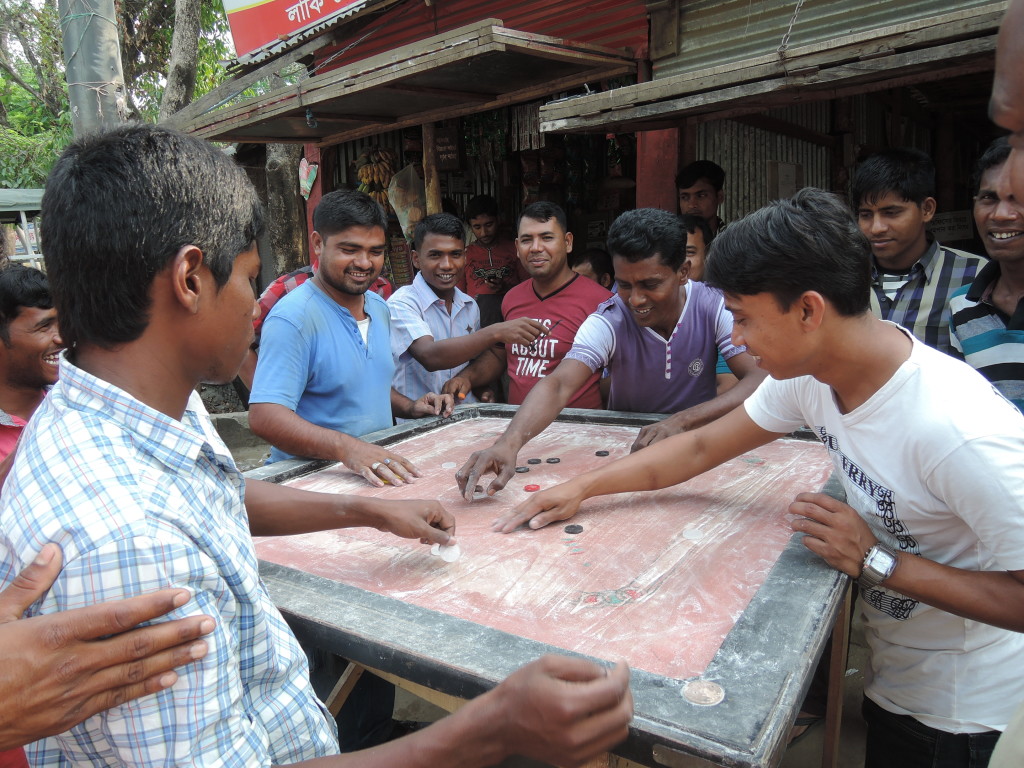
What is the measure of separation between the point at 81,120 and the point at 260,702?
3.72 metres

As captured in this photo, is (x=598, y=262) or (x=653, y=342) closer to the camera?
(x=653, y=342)

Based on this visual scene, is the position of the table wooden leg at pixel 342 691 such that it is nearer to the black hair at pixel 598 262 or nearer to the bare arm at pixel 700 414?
the bare arm at pixel 700 414

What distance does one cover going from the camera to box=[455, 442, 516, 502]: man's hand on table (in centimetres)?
233

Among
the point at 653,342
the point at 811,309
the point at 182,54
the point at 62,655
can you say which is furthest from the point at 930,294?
the point at 182,54

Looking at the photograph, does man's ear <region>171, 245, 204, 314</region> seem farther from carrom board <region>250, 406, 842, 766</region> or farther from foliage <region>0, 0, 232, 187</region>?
foliage <region>0, 0, 232, 187</region>

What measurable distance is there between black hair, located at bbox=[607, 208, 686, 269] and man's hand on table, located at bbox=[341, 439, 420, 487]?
55.0 inches

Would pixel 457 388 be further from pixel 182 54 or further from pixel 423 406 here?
pixel 182 54

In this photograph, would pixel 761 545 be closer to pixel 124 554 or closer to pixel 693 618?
pixel 693 618

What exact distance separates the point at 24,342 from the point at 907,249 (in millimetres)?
3629

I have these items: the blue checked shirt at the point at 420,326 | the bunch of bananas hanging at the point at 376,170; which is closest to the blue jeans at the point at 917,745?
the blue checked shirt at the point at 420,326

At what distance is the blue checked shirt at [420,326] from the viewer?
155 inches

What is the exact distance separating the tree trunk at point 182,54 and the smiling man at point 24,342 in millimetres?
7986

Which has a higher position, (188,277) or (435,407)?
(188,277)

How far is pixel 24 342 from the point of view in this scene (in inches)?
90.7
